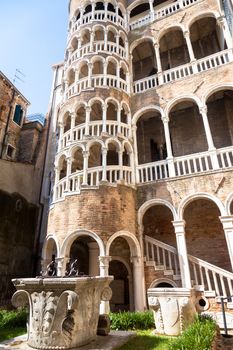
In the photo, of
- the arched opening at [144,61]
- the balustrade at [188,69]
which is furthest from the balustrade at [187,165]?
the arched opening at [144,61]

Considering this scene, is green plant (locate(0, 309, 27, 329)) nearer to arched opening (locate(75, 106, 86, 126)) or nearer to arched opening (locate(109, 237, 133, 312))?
arched opening (locate(109, 237, 133, 312))

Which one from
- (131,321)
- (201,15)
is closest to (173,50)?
(201,15)

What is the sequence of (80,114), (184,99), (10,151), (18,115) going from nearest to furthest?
(184,99), (80,114), (10,151), (18,115)

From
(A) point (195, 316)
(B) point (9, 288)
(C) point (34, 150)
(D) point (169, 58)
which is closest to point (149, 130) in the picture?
(D) point (169, 58)

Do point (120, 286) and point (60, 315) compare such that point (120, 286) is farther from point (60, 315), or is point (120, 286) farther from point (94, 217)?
point (60, 315)

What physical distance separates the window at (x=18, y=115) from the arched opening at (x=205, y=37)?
14276mm

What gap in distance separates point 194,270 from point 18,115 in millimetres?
17601

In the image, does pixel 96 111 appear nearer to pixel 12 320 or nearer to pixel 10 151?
pixel 10 151

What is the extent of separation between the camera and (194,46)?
16.8 m

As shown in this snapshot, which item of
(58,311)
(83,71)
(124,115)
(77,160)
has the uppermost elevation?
(83,71)

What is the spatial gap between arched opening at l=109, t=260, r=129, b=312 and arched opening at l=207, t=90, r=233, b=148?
8.65m

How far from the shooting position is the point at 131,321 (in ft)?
25.3

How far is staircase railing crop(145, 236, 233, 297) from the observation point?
31.7ft

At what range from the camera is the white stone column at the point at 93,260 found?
11992 millimetres
